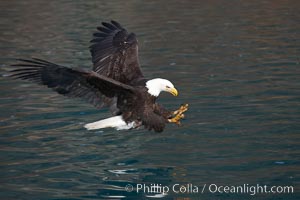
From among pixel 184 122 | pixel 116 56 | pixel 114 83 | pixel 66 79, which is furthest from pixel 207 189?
pixel 116 56

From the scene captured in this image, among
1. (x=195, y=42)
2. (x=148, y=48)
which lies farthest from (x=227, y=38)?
(x=148, y=48)

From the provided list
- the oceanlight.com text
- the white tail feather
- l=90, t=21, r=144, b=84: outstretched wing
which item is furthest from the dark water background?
l=90, t=21, r=144, b=84: outstretched wing

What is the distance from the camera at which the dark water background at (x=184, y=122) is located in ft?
21.5

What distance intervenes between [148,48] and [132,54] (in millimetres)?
5117

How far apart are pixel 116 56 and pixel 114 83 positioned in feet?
4.49

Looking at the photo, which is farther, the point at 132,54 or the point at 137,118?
the point at 132,54

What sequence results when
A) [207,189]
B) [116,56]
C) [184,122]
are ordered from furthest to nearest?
[184,122] → [116,56] → [207,189]

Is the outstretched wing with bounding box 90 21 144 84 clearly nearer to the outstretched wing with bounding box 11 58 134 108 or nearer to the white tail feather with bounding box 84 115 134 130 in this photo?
the white tail feather with bounding box 84 115 134 130

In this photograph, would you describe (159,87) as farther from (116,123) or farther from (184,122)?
(184,122)

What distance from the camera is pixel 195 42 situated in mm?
13352

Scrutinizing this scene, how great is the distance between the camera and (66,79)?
6660 millimetres

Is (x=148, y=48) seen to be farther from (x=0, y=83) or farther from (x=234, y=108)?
(x=234, y=108)

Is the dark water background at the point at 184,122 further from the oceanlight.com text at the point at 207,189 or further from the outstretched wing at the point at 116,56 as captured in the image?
the outstretched wing at the point at 116,56

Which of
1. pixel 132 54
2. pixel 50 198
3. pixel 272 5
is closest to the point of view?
pixel 50 198
